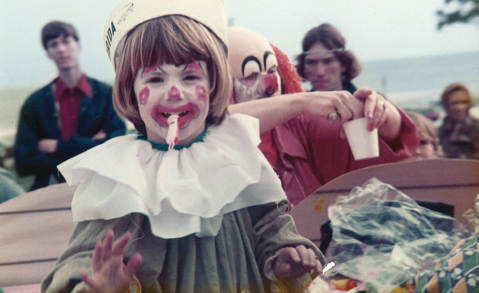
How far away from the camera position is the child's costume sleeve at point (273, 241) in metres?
1.54

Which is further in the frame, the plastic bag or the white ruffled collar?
the plastic bag

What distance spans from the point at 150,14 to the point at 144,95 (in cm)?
25

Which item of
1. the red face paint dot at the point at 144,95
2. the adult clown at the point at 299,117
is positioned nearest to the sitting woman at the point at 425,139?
the adult clown at the point at 299,117

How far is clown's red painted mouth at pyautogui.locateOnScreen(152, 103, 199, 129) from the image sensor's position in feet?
4.92

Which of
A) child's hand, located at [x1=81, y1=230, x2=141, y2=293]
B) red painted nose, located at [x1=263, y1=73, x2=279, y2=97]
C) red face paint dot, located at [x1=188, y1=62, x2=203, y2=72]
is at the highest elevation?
red face paint dot, located at [x1=188, y1=62, x2=203, y2=72]

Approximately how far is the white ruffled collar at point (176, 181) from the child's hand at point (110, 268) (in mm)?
119

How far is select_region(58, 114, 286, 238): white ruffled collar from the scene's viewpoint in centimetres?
146

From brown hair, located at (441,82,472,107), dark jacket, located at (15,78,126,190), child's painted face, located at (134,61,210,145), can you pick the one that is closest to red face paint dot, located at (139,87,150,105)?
child's painted face, located at (134,61,210,145)

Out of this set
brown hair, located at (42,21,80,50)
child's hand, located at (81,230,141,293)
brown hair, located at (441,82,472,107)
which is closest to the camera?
child's hand, located at (81,230,141,293)

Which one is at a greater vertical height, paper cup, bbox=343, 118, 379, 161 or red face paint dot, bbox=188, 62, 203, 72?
red face paint dot, bbox=188, 62, 203, 72

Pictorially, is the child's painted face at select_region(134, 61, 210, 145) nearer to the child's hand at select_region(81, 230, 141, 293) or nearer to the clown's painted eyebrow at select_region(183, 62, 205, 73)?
the clown's painted eyebrow at select_region(183, 62, 205, 73)

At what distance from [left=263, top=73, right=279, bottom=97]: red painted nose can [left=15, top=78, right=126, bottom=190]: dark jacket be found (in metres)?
0.49

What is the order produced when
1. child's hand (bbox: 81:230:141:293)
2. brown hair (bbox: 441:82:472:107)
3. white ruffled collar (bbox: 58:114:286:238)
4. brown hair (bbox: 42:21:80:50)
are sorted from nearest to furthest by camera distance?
child's hand (bbox: 81:230:141:293), white ruffled collar (bbox: 58:114:286:238), brown hair (bbox: 42:21:80:50), brown hair (bbox: 441:82:472:107)

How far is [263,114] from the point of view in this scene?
1636mm
